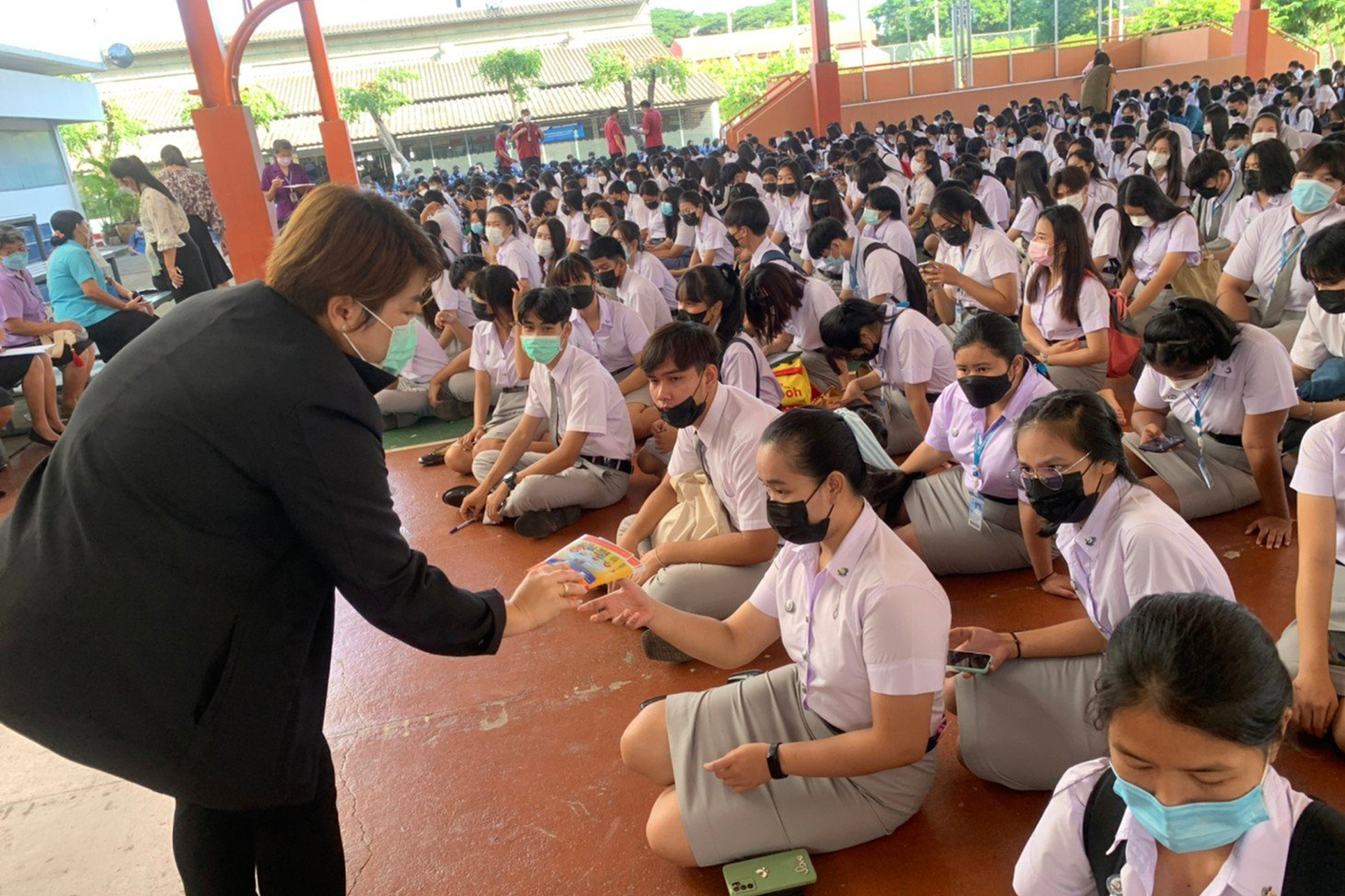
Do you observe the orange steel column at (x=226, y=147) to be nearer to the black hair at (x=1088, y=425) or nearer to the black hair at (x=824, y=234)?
the black hair at (x=824, y=234)

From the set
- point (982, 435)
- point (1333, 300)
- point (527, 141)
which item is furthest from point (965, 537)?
point (527, 141)

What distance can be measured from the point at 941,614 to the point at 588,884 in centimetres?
113

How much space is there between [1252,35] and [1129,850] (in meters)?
24.2

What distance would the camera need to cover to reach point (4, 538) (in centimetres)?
168

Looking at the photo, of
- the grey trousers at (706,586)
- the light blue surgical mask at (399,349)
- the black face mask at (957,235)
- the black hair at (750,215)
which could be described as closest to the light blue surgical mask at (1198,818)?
the light blue surgical mask at (399,349)

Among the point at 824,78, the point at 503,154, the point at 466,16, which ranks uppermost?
the point at 466,16

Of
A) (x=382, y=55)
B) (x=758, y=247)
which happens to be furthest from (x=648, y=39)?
(x=758, y=247)

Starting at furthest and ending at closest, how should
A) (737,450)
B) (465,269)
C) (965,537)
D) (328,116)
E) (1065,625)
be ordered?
(328,116) → (465,269) → (965,537) → (737,450) → (1065,625)

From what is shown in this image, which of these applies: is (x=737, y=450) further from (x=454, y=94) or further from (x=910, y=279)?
(x=454, y=94)

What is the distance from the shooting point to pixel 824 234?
5.77 meters

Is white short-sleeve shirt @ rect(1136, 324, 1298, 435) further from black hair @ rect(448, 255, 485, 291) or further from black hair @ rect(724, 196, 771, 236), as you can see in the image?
black hair @ rect(448, 255, 485, 291)

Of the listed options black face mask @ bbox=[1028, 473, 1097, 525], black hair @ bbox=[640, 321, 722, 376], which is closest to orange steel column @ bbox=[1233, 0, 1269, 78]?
black hair @ bbox=[640, 321, 722, 376]

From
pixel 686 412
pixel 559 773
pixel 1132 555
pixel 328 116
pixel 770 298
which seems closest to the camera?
pixel 1132 555

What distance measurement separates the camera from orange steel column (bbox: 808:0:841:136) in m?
18.7
